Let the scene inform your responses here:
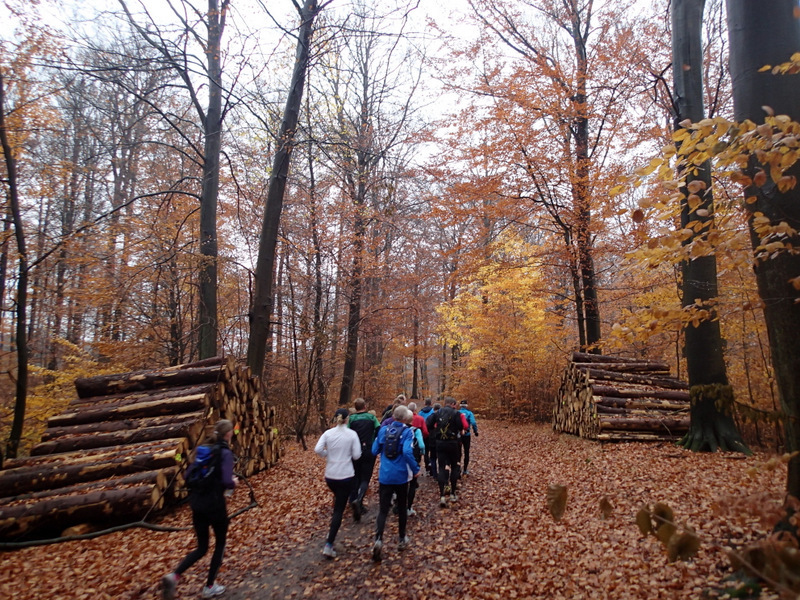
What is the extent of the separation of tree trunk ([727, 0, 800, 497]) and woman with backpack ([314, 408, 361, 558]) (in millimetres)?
4608

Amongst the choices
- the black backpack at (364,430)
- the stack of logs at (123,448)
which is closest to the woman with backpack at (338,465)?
the black backpack at (364,430)

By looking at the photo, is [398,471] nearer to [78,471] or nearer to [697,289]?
[78,471]

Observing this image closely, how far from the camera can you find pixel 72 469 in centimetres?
691

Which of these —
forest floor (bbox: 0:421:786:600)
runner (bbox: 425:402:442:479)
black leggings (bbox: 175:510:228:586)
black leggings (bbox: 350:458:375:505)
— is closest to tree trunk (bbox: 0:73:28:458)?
forest floor (bbox: 0:421:786:600)

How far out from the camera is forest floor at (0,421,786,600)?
4.65 meters

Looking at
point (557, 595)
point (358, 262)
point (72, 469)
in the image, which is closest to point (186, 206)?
point (358, 262)

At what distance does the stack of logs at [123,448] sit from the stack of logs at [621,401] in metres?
8.17

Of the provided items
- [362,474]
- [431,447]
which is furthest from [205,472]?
[431,447]

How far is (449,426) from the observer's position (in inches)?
308

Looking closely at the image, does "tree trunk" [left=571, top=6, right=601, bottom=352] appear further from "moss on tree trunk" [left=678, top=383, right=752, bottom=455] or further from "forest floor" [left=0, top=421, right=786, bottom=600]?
"forest floor" [left=0, top=421, right=786, bottom=600]

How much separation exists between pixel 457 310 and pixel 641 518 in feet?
64.6

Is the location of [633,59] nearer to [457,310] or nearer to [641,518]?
[457,310]

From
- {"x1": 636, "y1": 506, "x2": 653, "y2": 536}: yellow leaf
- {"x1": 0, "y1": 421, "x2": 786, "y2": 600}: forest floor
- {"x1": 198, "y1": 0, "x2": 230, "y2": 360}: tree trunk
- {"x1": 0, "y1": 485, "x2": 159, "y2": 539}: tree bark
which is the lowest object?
{"x1": 0, "y1": 421, "x2": 786, "y2": 600}: forest floor

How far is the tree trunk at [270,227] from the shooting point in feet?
33.6
